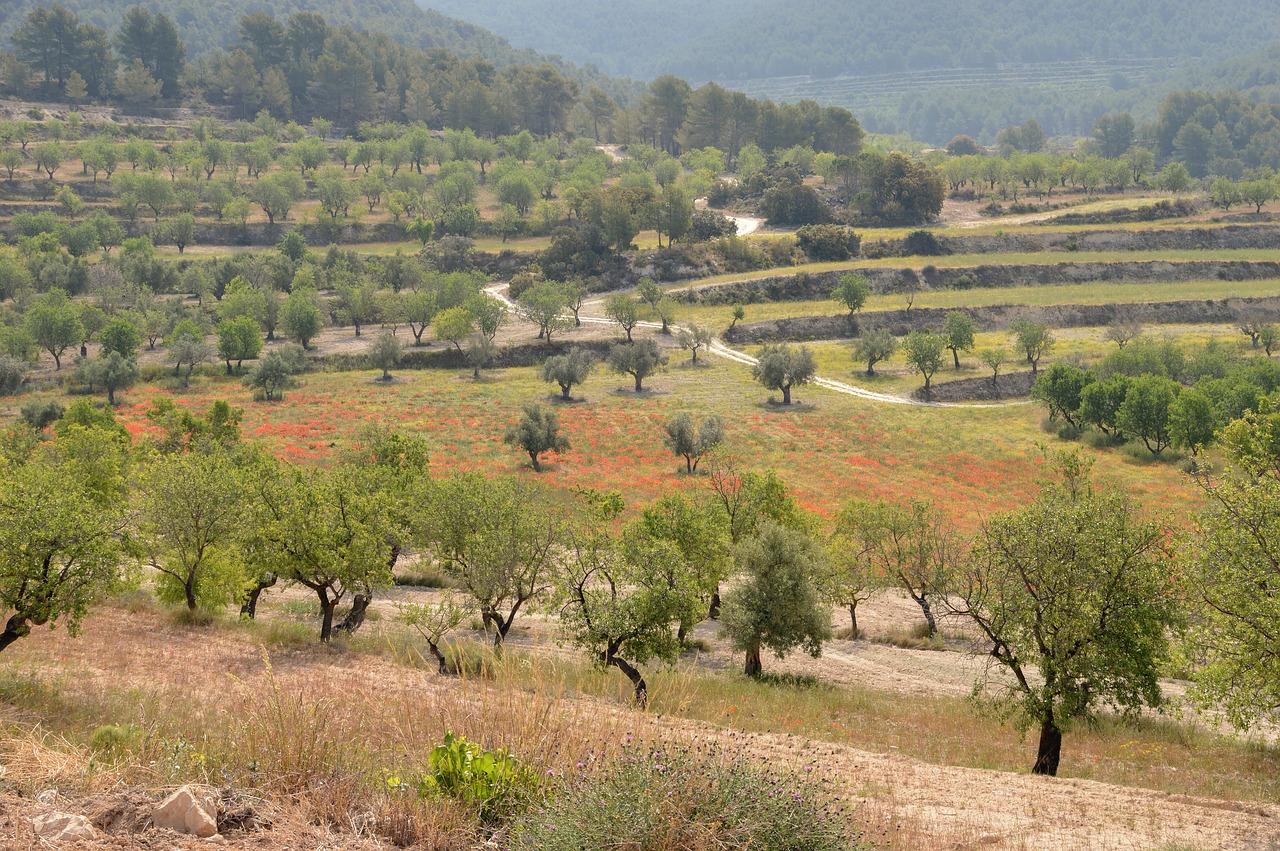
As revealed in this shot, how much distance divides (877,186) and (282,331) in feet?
349

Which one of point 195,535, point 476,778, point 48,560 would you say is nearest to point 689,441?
point 195,535

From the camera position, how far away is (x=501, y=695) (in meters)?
11.0

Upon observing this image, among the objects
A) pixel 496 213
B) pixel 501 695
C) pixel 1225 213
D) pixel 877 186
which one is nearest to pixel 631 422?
pixel 501 695

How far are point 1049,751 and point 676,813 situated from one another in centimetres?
1684

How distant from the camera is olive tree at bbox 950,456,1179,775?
20781 mm

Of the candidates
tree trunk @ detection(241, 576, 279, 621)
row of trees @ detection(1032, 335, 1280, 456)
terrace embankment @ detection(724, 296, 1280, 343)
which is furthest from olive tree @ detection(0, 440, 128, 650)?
terrace embankment @ detection(724, 296, 1280, 343)

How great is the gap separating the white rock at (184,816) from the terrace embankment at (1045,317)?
106 meters

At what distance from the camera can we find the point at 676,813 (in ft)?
28.4

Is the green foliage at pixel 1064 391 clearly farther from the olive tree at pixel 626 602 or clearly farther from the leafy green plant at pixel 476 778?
the leafy green plant at pixel 476 778

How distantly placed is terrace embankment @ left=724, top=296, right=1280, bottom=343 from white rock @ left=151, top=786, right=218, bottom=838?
106 m

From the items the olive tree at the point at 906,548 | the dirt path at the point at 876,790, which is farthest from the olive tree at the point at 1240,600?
the olive tree at the point at 906,548

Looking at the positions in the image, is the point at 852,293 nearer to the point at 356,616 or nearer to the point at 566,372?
the point at 566,372

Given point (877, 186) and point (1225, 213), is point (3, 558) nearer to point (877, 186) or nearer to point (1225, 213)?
point (877, 186)

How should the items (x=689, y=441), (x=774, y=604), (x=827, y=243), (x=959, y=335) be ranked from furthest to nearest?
(x=827, y=243)
(x=959, y=335)
(x=689, y=441)
(x=774, y=604)
